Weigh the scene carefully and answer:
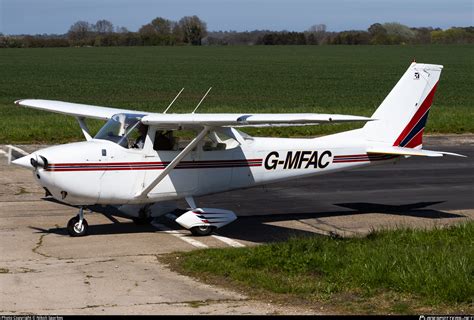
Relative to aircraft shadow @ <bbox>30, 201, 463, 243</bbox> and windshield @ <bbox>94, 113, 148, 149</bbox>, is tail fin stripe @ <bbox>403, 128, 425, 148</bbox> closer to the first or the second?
aircraft shadow @ <bbox>30, 201, 463, 243</bbox>

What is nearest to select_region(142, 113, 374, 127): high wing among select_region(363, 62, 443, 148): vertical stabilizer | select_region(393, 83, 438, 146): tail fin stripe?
select_region(363, 62, 443, 148): vertical stabilizer

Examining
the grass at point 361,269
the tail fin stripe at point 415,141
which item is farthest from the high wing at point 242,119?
the tail fin stripe at point 415,141

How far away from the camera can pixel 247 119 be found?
13242mm

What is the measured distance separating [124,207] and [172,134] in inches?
59.5

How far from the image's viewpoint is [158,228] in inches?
586

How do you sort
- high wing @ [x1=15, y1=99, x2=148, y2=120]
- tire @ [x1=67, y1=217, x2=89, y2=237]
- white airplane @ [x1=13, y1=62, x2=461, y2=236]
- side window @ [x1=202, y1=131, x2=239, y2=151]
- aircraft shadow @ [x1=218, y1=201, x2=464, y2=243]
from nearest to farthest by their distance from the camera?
white airplane @ [x1=13, y1=62, x2=461, y2=236] → tire @ [x1=67, y1=217, x2=89, y2=237] → aircraft shadow @ [x1=218, y1=201, x2=464, y2=243] → side window @ [x1=202, y1=131, x2=239, y2=151] → high wing @ [x1=15, y1=99, x2=148, y2=120]

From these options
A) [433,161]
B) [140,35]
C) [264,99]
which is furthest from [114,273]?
[140,35]

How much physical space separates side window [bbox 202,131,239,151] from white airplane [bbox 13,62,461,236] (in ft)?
0.05

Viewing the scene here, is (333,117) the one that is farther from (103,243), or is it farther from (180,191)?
(103,243)

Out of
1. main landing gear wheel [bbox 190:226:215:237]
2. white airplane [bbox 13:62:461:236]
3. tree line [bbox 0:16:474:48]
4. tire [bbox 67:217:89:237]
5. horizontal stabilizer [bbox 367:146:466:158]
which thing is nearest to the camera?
white airplane [bbox 13:62:461:236]

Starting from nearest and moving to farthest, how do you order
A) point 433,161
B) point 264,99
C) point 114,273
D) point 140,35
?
point 114,273, point 433,161, point 264,99, point 140,35

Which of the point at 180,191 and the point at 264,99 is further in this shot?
the point at 264,99

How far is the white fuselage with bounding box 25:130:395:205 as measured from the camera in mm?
13539

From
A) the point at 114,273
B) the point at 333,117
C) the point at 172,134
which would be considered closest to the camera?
the point at 114,273
